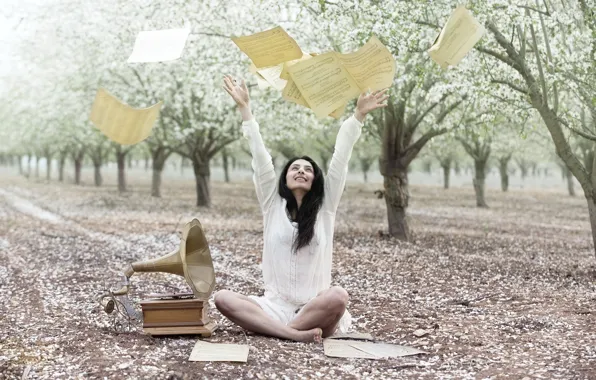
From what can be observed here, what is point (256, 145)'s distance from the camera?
616cm

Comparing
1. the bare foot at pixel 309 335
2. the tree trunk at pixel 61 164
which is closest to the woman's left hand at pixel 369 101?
the bare foot at pixel 309 335

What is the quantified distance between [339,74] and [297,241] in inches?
61.2

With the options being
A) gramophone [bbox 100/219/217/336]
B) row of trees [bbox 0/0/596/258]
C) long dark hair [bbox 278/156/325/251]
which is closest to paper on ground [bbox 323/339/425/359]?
long dark hair [bbox 278/156/325/251]

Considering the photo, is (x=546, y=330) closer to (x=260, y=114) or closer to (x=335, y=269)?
(x=335, y=269)

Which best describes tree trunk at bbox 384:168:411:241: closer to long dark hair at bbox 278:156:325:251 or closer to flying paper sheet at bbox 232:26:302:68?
long dark hair at bbox 278:156:325:251

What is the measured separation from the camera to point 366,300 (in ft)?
29.7

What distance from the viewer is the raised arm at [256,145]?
6160mm

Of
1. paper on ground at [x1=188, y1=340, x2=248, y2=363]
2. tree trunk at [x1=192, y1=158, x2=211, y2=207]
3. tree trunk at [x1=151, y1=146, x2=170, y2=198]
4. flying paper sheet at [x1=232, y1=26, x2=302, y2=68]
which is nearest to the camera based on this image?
paper on ground at [x1=188, y1=340, x2=248, y2=363]

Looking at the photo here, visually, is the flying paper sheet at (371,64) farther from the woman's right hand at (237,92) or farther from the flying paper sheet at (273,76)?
the woman's right hand at (237,92)

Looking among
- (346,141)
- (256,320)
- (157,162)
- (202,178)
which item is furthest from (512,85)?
(157,162)

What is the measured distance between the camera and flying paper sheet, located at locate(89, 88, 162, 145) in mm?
5996

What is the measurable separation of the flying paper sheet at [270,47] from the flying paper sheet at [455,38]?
122 cm

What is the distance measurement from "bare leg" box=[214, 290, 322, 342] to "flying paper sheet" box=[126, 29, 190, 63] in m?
2.28

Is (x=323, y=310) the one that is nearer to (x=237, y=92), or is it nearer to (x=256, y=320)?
(x=256, y=320)
